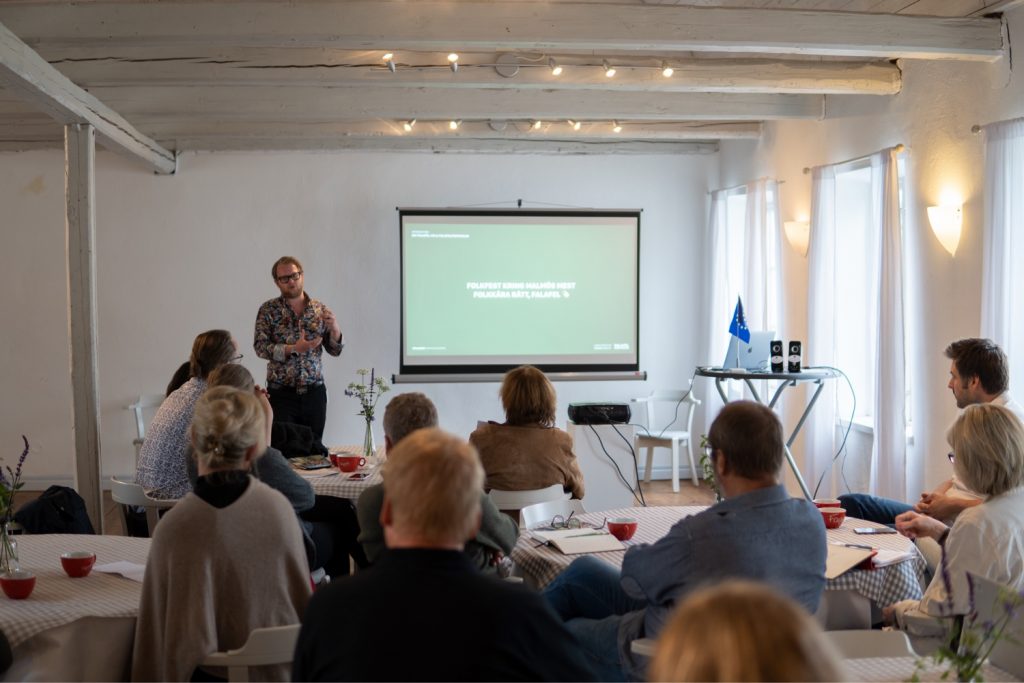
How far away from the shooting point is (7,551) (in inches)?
113

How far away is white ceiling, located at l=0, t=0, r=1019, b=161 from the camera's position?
4.67m

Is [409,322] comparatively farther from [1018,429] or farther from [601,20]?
[1018,429]

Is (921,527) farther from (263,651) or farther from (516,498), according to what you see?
(263,651)

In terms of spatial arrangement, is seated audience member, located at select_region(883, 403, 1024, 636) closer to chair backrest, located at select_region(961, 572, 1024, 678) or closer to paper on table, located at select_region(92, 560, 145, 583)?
chair backrest, located at select_region(961, 572, 1024, 678)

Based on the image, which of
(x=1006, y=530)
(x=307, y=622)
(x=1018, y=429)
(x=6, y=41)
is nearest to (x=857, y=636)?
(x=1006, y=530)

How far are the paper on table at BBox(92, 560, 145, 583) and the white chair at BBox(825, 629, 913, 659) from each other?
1.91m

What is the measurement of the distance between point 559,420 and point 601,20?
15.6ft

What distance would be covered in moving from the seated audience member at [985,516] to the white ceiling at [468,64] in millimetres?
2683

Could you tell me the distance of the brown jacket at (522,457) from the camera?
4.01m

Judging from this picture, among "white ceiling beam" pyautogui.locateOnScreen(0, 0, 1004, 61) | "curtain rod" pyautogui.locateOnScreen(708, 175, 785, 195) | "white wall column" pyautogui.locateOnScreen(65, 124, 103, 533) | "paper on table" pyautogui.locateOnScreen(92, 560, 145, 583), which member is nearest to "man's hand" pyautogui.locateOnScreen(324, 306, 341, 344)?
"white wall column" pyautogui.locateOnScreen(65, 124, 103, 533)

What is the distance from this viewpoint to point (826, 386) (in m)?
6.85

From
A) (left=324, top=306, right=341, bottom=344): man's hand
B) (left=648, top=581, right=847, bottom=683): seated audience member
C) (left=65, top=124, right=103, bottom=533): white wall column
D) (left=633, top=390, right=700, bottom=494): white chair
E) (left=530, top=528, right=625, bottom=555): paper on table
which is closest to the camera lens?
(left=648, top=581, right=847, bottom=683): seated audience member

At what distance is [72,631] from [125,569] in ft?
1.40

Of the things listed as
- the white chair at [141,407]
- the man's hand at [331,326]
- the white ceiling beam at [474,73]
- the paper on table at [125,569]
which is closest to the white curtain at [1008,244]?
the white ceiling beam at [474,73]
